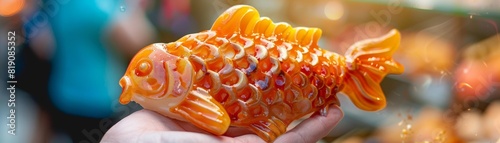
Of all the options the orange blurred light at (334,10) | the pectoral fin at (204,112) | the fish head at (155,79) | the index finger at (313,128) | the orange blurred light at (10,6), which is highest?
the orange blurred light at (334,10)

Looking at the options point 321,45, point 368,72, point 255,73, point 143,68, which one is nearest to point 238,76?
point 255,73

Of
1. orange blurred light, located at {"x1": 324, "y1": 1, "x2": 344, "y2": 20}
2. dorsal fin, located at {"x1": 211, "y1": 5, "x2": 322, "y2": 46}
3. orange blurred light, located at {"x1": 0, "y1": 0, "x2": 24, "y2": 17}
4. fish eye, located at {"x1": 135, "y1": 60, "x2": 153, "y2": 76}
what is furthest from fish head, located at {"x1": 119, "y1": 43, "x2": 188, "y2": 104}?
orange blurred light, located at {"x1": 324, "y1": 1, "x2": 344, "y2": 20}

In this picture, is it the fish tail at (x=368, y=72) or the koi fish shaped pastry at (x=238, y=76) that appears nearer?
the koi fish shaped pastry at (x=238, y=76)

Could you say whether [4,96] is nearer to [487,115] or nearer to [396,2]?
[396,2]

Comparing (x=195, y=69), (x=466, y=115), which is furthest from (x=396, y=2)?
(x=195, y=69)

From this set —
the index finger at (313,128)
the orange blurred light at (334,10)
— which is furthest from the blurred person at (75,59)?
the orange blurred light at (334,10)

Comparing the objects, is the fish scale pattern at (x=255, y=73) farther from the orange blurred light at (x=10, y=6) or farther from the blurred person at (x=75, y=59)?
the orange blurred light at (x=10, y=6)

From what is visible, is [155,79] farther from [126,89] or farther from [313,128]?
[313,128]
